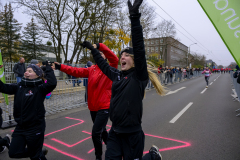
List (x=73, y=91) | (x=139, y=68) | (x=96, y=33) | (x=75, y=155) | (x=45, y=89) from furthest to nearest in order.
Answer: (x=96, y=33)
(x=73, y=91)
(x=75, y=155)
(x=45, y=89)
(x=139, y=68)

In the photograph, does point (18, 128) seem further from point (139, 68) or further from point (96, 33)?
point (96, 33)

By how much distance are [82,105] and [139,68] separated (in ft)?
20.9

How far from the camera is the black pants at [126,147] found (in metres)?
1.93

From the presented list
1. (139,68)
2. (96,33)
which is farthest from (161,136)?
(96,33)

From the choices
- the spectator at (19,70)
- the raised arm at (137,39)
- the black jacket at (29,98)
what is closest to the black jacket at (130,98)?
the raised arm at (137,39)

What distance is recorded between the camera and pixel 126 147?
1.97m

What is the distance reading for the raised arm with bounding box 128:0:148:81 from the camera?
170 cm

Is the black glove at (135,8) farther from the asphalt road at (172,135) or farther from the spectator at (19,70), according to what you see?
the spectator at (19,70)

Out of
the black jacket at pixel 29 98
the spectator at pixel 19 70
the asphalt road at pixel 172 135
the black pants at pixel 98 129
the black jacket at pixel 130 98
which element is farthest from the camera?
the spectator at pixel 19 70

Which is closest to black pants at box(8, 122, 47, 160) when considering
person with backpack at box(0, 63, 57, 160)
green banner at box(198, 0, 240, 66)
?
person with backpack at box(0, 63, 57, 160)

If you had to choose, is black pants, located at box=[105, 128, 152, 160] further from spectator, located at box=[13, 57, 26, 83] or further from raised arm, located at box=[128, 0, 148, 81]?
spectator, located at box=[13, 57, 26, 83]

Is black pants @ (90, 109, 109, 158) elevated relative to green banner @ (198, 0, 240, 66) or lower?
lower

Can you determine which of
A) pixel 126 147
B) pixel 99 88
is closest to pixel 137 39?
pixel 126 147

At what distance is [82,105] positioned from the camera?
25.6 ft
